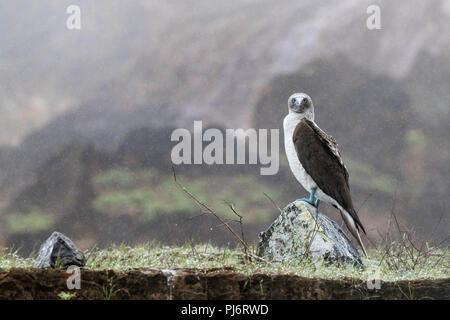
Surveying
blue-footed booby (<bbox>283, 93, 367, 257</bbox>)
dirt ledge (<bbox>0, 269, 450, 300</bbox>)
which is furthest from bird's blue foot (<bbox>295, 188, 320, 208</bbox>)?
dirt ledge (<bbox>0, 269, 450, 300</bbox>)

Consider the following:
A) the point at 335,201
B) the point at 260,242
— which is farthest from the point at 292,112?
the point at 260,242

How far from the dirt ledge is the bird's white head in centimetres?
220

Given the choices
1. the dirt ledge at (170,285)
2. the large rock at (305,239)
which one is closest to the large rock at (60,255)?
the dirt ledge at (170,285)

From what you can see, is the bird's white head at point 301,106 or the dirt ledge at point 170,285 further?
the bird's white head at point 301,106

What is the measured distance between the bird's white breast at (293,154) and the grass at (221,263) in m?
0.94

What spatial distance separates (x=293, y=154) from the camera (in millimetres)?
5316

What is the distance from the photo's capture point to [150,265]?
13.6 feet

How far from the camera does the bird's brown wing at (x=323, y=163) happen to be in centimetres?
520

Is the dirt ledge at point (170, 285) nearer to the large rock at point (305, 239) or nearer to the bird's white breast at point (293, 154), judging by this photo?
the large rock at point (305, 239)

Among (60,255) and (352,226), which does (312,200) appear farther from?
(60,255)

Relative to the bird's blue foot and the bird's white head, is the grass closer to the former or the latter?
the bird's blue foot

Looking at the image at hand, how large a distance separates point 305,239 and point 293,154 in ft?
2.98
